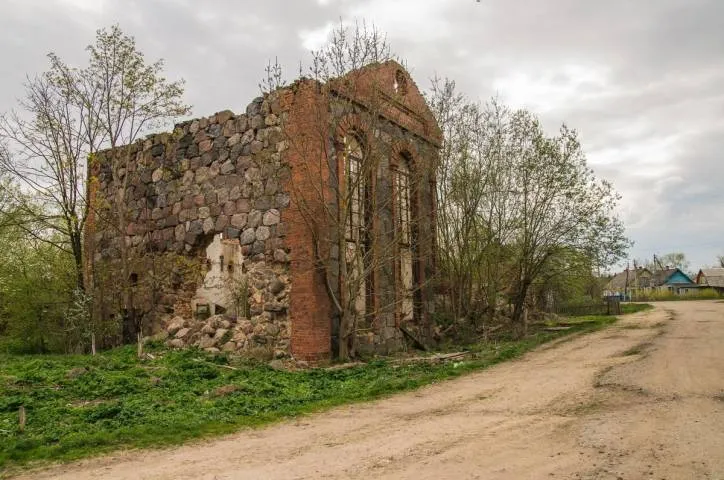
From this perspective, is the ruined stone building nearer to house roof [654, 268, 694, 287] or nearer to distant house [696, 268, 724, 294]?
distant house [696, 268, 724, 294]

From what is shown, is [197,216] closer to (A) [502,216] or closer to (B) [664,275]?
(A) [502,216]

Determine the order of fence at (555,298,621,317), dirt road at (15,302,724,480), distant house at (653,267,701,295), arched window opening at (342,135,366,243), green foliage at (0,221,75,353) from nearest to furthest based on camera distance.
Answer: dirt road at (15,302,724,480) < arched window opening at (342,135,366,243) < green foliage at (0,221,75,353) < fence at (555,298,621,317) < distant house at (653,267,701,295)

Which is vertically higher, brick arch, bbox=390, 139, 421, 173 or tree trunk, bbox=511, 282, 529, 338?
brick arch, bbox=390, 139, 421, 173

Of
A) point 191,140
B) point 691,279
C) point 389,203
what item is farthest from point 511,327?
point 691,279

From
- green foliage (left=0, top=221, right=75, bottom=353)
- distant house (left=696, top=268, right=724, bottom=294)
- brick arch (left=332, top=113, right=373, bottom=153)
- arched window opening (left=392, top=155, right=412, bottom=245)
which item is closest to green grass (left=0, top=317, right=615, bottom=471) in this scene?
green foliage (left=0, top=221, right=75, bottom=353)

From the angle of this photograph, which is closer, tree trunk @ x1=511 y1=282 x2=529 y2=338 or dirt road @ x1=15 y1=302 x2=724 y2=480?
dirt road @ x1=15 y1=302 x2=724 y2=480

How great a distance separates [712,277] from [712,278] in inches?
7.7

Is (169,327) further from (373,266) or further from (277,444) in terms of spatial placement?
(277,444)

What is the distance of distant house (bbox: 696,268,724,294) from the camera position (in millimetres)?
77431

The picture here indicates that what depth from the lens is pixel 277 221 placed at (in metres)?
12.9

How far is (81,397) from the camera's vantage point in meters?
8.42

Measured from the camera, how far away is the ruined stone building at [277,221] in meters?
12.5

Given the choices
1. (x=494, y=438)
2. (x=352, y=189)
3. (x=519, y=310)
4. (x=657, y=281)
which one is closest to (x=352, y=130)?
(x=352, y=189)

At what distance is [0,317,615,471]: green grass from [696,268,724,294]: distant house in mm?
77847
